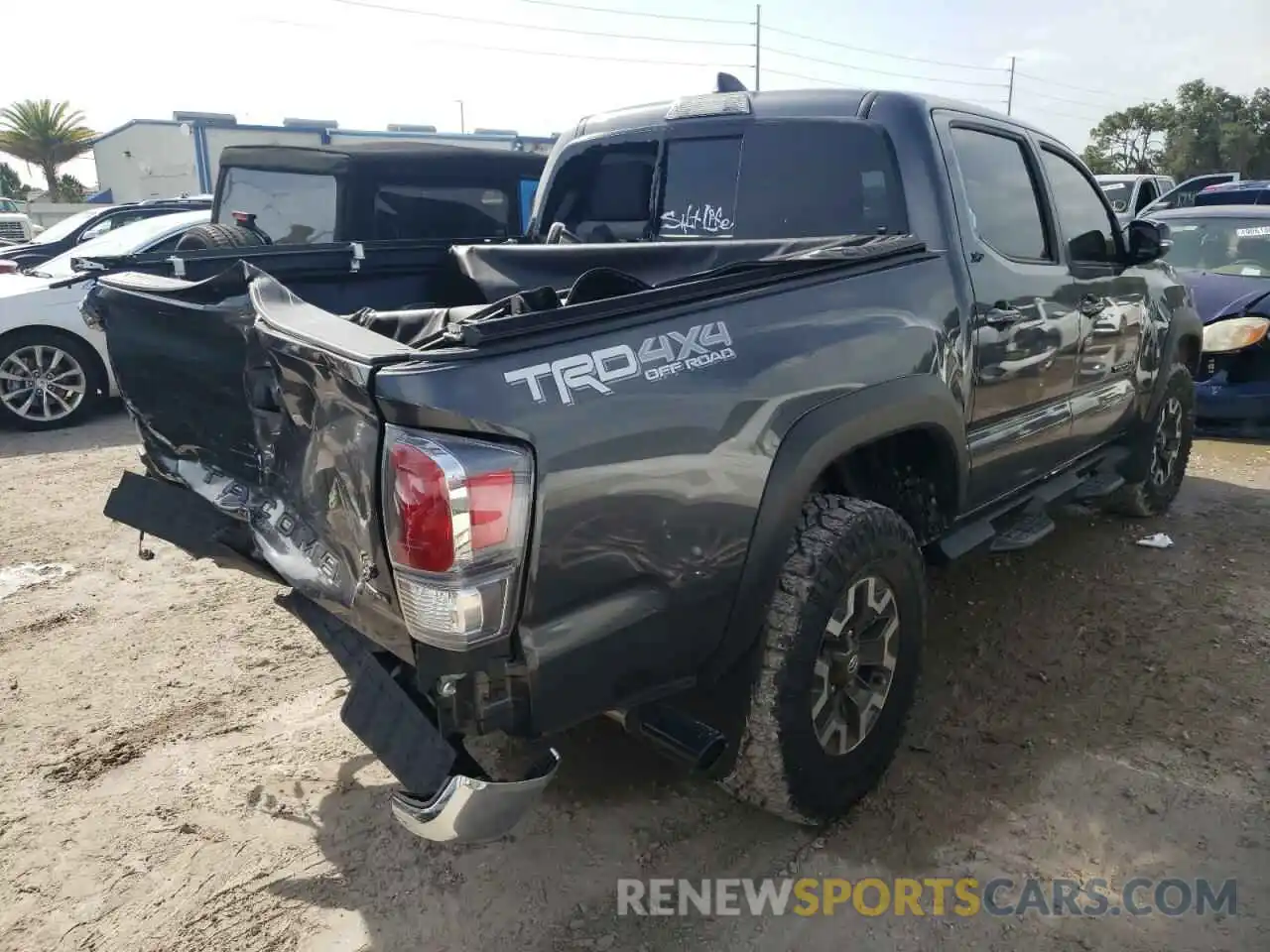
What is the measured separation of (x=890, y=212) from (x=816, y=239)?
0.28m

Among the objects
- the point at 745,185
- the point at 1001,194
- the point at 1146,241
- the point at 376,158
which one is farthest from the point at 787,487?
the point at 376,158

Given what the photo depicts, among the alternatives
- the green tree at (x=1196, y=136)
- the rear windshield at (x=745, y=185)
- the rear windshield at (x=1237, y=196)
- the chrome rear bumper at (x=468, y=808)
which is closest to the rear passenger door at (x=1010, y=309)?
the rear windshield at (x=745, y=185)

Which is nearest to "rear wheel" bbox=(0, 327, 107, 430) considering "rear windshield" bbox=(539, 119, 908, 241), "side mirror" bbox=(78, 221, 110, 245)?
"side mirror" bbox=(78, 221, 110, 245)

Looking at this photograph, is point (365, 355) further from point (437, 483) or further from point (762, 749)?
point (762, 749)

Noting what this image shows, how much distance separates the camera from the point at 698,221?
362cm

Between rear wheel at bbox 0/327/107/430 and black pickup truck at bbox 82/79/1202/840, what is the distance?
16.0ft

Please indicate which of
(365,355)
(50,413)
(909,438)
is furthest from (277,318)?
(50,413)

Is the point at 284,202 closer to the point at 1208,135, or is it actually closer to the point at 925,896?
the point at 925,896

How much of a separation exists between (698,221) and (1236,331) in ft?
17.0

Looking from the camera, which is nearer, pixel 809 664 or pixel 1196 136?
pixel 809 664

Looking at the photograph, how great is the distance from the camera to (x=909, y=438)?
10.1 feet

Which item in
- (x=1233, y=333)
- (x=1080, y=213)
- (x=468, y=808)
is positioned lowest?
(x=468, y=808)

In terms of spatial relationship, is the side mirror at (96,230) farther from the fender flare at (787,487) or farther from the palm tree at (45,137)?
the palm tree at (45,137)

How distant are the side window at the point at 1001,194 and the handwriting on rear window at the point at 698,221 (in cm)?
84
